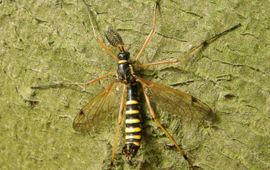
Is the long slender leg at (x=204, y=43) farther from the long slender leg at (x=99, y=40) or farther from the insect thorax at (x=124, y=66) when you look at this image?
the long slender leg at (x=99, y=40)

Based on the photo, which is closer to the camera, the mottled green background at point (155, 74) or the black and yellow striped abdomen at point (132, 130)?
the mottled green background at point (155, 74)

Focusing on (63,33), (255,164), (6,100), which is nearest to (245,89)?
(255,164)

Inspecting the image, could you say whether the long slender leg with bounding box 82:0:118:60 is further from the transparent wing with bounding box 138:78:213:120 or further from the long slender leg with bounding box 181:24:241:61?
the long slender leg with bounding box 181:24:241:61

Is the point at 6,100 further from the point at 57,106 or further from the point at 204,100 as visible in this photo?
the point at 204,100

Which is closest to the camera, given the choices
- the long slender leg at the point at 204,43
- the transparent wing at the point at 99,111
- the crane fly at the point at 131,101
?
the long slender leg at the point at 204,43

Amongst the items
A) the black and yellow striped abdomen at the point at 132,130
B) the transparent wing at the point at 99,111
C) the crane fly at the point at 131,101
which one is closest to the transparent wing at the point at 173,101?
the crane fly at the point at 131,101

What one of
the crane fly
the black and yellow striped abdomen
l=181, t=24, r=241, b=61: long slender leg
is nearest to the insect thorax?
the crane fly
